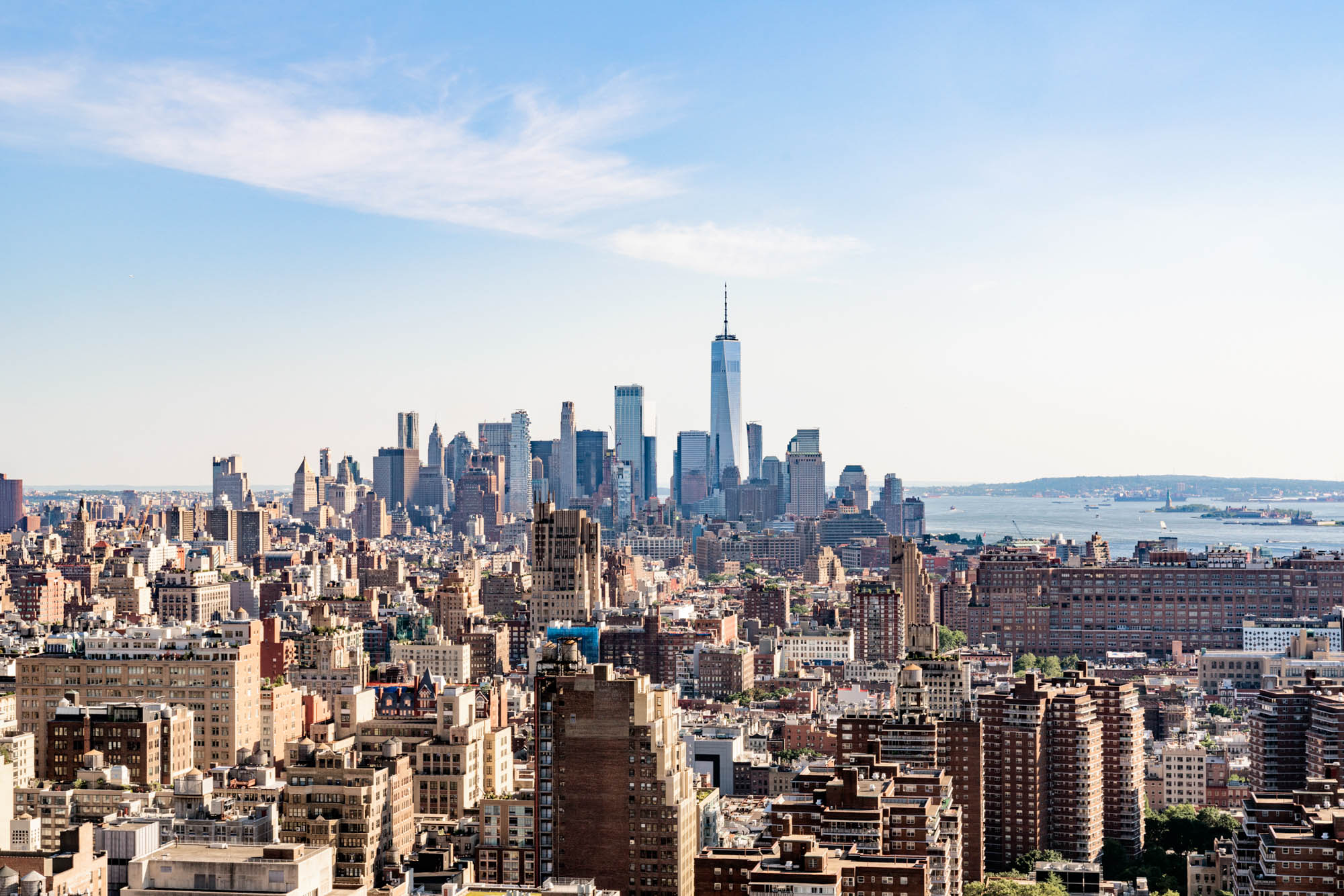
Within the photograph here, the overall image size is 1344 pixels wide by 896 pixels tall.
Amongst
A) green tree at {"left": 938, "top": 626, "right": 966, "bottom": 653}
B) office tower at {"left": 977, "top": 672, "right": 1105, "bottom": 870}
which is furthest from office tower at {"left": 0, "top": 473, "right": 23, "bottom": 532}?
office tower at {"left": 977, "top": 672, "right": 1105, "bottom": 870}

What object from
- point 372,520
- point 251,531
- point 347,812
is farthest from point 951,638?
point 372,520

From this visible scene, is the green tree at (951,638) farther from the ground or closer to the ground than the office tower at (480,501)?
closer to the ground

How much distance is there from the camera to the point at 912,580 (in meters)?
94.8

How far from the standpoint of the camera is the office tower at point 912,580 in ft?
Result: 307

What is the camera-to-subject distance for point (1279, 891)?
1336 inches

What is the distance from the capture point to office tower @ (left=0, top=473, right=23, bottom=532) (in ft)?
451

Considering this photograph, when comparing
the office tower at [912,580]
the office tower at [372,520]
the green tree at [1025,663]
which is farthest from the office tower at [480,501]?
the green tree at [1025,663]

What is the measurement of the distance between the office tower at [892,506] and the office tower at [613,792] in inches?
6016

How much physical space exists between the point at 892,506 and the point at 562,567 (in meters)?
117

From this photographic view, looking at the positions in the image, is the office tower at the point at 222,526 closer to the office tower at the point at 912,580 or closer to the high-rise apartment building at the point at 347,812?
the office tower at the point at 912,580

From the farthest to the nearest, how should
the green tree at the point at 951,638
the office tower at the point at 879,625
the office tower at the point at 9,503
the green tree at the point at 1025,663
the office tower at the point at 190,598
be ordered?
1. the office tower at the point at 9,503
2. the green tree at the point at 951,638
3. the office tower at the point at 879,625
4. the office tower at the point at 190,598
5. the green tree at the point at 1025,663

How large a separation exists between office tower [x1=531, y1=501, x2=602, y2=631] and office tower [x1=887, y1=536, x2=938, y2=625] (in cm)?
1868

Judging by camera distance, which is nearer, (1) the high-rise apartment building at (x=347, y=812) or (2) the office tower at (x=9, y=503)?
(1) the high-rise apartment building at (x=347, y=812)

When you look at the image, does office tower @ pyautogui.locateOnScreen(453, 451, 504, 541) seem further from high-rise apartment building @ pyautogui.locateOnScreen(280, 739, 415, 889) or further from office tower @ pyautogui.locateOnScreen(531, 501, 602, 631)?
high-rise apartment building @ pyautogui.locateOnScreen(280, 739, 415, 889)
